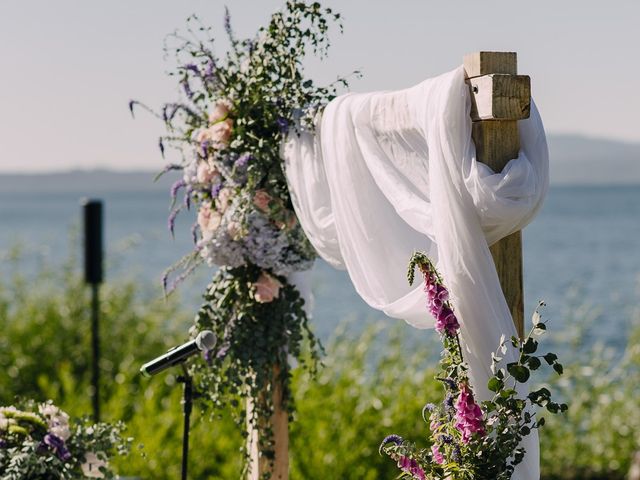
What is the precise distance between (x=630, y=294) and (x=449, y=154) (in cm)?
1935

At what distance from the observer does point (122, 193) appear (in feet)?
264

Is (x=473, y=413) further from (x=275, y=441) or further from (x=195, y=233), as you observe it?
(x=195, y=233)

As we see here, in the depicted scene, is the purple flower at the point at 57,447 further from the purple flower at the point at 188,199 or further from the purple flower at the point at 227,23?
the purple flower at the point at 227,23

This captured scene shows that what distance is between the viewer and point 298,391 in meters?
5.79

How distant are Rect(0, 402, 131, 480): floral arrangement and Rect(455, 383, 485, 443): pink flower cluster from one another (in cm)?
125

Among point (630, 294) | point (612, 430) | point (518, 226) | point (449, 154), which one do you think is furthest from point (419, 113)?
point (630, 294)

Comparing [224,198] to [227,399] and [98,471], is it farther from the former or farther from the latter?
[98,471]

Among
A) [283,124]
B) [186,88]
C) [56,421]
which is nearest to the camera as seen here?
[56,421]

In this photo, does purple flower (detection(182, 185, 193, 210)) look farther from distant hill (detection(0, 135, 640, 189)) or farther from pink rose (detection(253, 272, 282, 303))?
distant hill (detection(0, 135, 640, 189))

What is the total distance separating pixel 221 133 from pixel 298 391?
7.69 feet

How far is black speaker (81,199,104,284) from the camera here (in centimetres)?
623

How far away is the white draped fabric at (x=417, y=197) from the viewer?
2.75 metres

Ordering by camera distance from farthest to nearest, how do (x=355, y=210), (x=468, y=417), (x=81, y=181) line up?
(x=81, y=181)
(x=355, y=210)
(x=468, y=417)

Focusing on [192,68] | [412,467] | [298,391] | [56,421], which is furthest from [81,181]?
[412,467]
